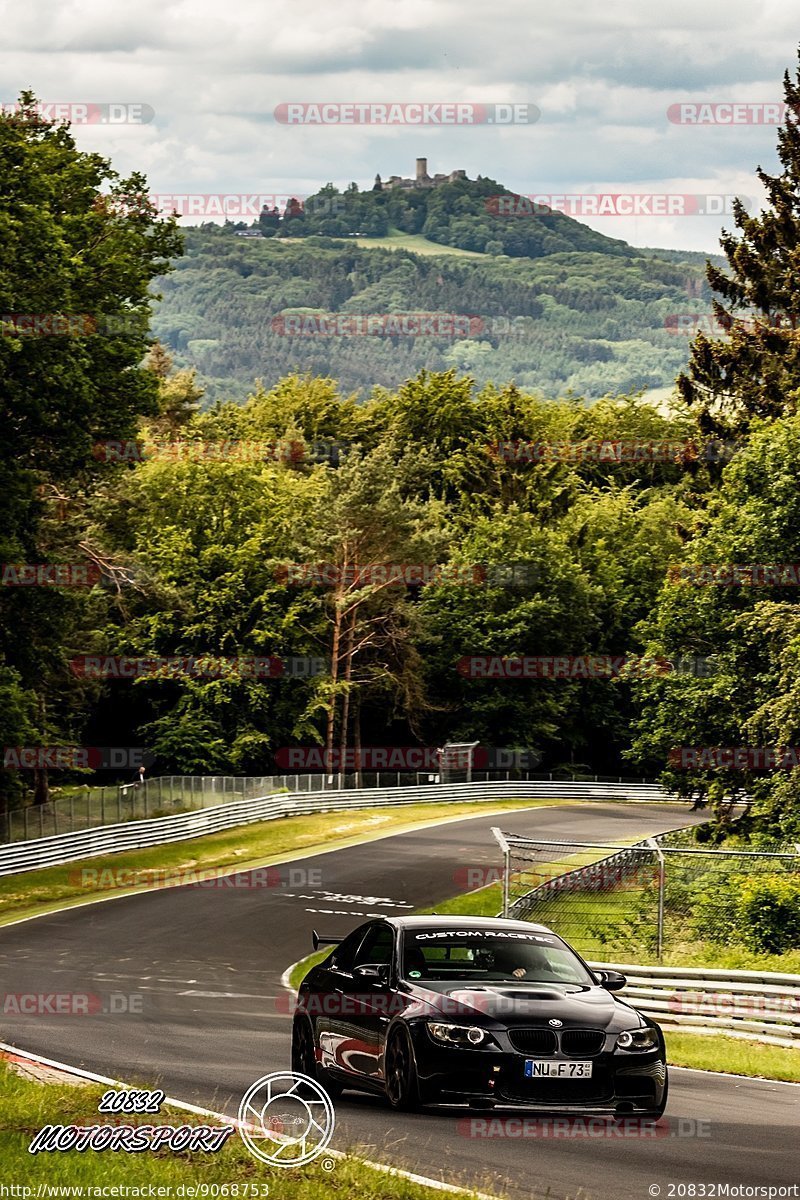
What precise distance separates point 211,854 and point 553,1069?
3930 cm

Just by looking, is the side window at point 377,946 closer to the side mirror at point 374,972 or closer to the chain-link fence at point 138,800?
the side mirror at point 374,972

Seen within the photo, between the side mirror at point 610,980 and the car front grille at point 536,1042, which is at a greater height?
the side mirror at point 610,980

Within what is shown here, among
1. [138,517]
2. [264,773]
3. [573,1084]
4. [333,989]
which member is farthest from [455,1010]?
[264,773]

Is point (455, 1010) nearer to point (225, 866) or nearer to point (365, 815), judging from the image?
point (225, 866)

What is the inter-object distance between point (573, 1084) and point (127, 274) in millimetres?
37261

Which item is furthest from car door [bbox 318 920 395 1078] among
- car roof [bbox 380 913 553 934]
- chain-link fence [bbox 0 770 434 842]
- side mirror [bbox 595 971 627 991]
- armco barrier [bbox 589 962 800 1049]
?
chain-link fence [bbox 0 770 434 842]

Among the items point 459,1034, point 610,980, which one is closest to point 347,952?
point 610,980

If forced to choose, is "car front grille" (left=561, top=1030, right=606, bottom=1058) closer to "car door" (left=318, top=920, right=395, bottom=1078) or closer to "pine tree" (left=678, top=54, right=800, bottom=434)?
"car door" (left=318, top=920, right=395, bottom=1078)

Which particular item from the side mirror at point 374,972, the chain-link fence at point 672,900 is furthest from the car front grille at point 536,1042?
the chain-link fence at point 672,900

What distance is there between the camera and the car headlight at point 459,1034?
452 inches

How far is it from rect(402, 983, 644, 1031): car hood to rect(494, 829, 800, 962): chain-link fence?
28.2 ft

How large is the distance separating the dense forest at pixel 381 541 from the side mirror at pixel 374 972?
26255 millimetres

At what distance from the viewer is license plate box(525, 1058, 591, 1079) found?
37.2 ft

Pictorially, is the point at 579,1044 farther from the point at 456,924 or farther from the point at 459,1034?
the point at 456,924
